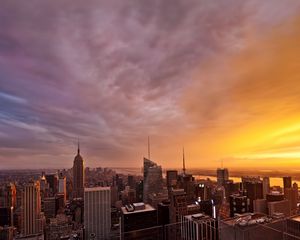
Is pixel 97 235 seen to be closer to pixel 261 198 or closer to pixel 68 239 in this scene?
pixel 68 239

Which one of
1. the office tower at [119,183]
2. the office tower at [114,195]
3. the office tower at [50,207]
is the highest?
the office tower at [119,183]

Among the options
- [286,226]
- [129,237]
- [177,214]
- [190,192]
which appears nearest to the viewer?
[286,226]

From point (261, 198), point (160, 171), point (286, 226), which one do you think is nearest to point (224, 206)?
point (261, 198)

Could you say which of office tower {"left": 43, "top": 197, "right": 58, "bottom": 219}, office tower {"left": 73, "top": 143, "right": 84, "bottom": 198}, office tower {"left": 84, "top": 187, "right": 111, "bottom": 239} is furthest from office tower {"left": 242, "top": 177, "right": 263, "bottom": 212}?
office tower {"left": 43, "top": 197, "right": 58, "bottom": 219}

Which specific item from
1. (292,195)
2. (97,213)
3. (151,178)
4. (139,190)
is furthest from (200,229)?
(151,178)

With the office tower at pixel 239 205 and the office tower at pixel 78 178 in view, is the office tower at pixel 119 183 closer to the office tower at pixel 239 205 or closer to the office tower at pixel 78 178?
the office tower at pixel 78 178

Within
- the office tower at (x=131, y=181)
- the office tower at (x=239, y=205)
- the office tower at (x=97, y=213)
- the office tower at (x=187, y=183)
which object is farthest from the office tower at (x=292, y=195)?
the office tower at (x=131, y=181)
